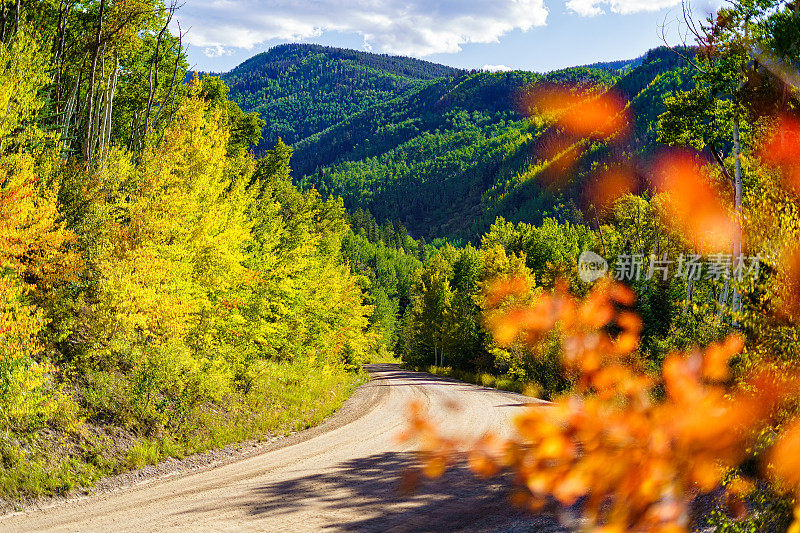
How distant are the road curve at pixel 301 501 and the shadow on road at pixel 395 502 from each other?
16 millimetres

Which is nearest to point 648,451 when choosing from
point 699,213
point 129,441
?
point 129,441

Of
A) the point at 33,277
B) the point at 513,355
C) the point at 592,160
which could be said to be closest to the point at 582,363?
the point at 513,355

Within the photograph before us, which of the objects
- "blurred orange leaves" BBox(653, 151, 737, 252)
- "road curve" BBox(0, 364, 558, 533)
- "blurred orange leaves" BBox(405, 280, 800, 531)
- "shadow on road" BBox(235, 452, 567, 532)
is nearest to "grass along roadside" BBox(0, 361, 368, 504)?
"road curve" BBox(0, 364, 558, 533)

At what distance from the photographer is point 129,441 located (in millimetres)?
11023

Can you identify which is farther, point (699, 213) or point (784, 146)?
point (699, 213)

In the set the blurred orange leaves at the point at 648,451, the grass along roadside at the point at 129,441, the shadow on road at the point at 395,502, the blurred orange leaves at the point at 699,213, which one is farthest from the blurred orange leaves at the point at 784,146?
the blurred orange leaves at the point at 699,213

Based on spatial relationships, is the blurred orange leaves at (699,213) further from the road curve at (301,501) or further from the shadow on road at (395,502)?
the road curve at (301,501)

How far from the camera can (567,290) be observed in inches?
1508

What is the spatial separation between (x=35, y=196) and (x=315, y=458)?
28.6 ft

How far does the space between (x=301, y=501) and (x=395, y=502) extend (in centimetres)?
163

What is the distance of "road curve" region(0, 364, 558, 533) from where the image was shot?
24.2 feet

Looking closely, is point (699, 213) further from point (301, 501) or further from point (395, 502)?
point (301, 501)

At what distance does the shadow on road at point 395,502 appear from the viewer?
7.31m

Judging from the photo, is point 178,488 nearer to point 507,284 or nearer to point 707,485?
point 707,485
